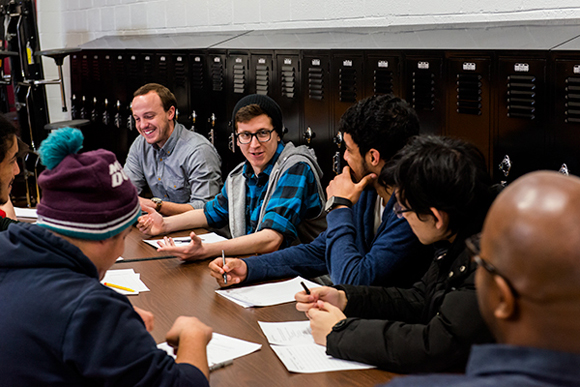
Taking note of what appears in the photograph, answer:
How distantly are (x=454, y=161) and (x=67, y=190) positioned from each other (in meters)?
0.82

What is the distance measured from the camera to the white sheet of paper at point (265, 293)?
1765 mm

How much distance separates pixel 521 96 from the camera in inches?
81.0

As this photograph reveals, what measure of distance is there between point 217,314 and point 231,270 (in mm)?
Result: 227

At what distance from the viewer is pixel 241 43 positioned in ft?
11.8

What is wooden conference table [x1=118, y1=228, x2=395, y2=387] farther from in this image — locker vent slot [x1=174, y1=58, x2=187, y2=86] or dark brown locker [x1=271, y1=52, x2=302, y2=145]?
locker vent slot [x1=174, y1=58, x2=187, y2=86]

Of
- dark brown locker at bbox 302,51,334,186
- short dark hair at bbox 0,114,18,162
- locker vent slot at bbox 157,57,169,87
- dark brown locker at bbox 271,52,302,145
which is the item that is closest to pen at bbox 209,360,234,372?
short dark hair at bbox 0,114,18,162

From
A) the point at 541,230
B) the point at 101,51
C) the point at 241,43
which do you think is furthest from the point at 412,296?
the point at 101,51

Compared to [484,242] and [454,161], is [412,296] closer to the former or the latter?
[454,161]

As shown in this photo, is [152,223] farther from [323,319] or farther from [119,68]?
[119,68]

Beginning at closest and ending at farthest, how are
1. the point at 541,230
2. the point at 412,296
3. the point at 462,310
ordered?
the point at 541,230, the point at 462,310, the point at 412,296

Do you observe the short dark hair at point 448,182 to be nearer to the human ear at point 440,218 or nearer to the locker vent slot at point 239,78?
the human ear at point 440,218

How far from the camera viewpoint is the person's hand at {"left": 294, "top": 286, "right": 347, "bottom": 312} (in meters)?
1.61

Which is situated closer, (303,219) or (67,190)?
(67,190)

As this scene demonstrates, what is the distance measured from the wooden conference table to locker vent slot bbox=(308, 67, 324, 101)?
1.08 meters
